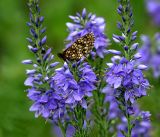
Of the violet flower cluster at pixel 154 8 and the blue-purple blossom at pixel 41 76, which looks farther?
the violet flower cluster at pixel 154 8

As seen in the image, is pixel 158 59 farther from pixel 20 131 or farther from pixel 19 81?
pixel 19 81

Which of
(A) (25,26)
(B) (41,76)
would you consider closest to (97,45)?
(B) (41,76)

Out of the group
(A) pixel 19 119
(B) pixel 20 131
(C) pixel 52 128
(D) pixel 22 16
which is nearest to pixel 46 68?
(B) pixel 20 131

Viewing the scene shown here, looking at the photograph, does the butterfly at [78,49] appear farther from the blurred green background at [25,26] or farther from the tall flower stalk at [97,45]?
the blurred green background at [25,26]

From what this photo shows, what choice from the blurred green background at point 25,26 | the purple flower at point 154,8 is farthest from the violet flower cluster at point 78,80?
the purple flower at point 154,8

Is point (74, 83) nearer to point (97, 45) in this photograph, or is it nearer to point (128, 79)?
point (128, 79)

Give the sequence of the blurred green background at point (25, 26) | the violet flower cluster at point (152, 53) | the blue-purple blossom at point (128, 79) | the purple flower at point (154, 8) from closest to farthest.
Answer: the blue-purple blossom at point (128, 79) → the violet flower cluster at point (152, 53) → the purple flower at point (154, 8) → the blurred green background at point (25, 26)
